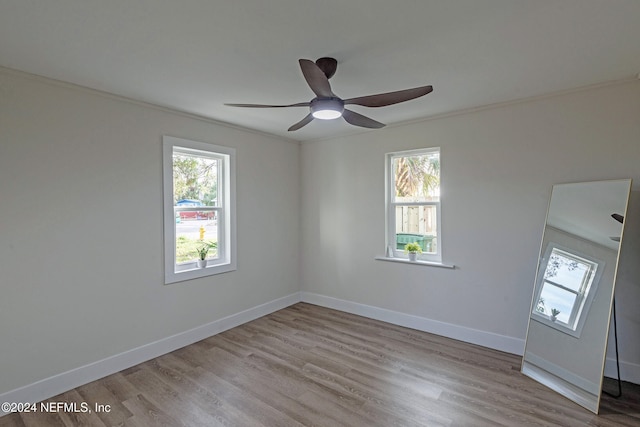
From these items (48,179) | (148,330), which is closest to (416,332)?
(148,330)

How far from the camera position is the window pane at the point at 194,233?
3.40 metres

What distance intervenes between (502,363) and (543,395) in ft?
1.60

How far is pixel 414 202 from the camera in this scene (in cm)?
376

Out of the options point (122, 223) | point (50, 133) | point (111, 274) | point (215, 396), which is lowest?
point (215, 396)

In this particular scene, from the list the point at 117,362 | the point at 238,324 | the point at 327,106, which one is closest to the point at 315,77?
the point at 327,106

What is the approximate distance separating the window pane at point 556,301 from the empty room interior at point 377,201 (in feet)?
0.05

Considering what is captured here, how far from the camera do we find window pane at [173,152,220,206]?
11.0 feet

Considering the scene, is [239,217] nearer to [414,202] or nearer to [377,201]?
[377,201]

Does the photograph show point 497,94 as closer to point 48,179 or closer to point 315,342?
point 315,342

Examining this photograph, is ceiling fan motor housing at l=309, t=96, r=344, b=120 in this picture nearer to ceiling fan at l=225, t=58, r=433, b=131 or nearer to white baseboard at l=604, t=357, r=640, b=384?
ceiling fan at l=225, t=58, r=433, b=131

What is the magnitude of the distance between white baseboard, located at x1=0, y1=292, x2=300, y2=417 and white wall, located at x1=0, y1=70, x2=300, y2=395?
5cm

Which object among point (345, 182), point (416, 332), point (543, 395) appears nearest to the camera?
point (543, 395)

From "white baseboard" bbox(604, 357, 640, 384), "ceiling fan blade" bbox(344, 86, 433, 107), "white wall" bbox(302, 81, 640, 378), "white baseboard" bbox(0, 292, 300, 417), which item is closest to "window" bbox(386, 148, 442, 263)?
"white wall" bbox(302, 81, 640, 378)

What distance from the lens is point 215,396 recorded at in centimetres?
240
